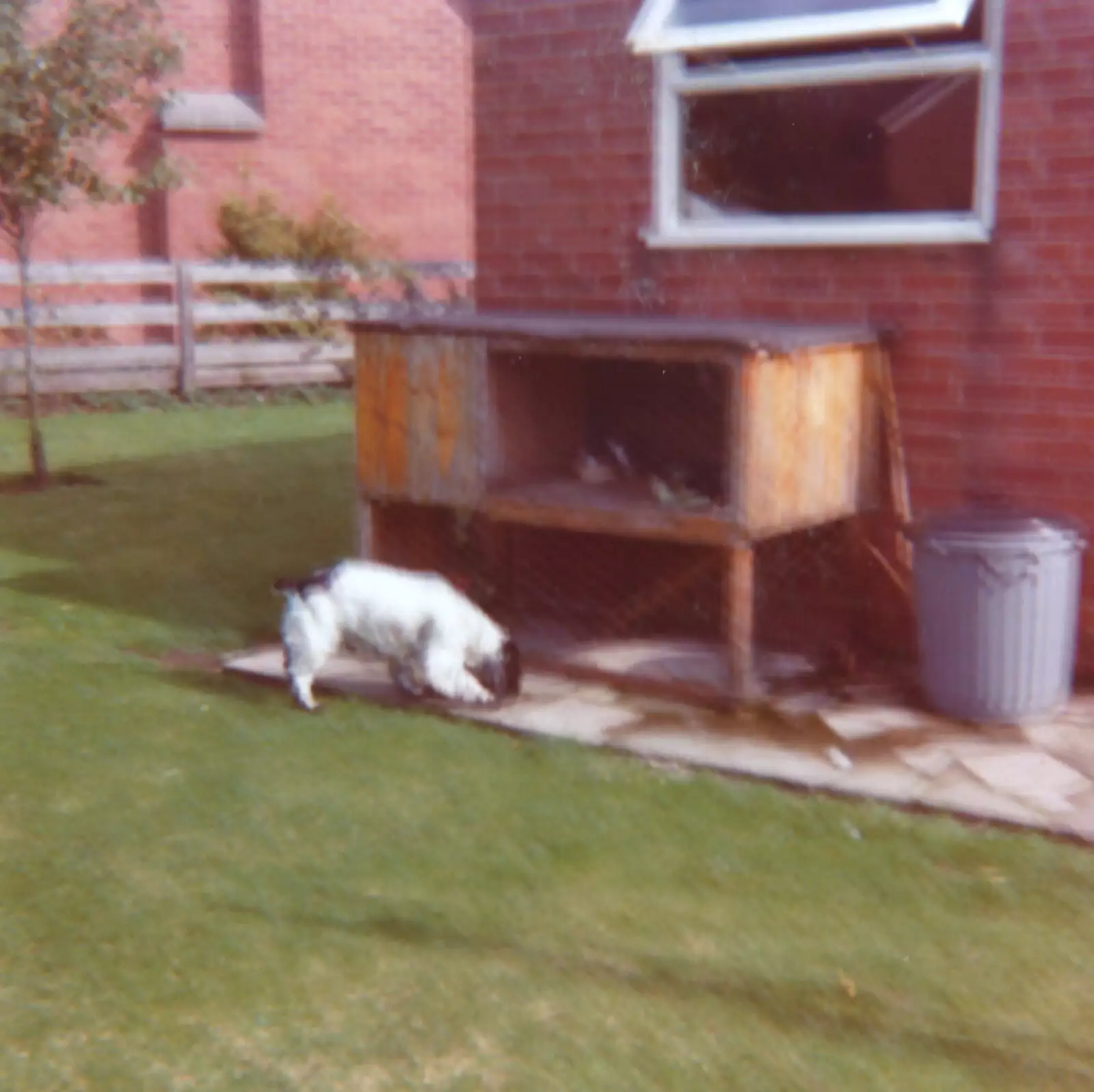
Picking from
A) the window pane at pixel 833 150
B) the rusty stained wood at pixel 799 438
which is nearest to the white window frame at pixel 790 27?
the window pane at pixel 833 150

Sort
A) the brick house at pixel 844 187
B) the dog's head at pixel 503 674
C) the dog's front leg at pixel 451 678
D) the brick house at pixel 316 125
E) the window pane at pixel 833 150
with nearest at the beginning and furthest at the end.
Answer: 1. the dog's front leg at pixel 451 678
2. the dog's head at pixel 503 674
3. the brick house at pixel 844 187
4. the window pane at pixel 833 150
5. the brick house at pixel 316 125

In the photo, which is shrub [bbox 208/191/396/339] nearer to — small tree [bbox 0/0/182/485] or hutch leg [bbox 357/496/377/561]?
small tree [bbox 0/0/182/485]

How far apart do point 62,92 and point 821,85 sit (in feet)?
19.2

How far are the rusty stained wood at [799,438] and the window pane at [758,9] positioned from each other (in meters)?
1.41

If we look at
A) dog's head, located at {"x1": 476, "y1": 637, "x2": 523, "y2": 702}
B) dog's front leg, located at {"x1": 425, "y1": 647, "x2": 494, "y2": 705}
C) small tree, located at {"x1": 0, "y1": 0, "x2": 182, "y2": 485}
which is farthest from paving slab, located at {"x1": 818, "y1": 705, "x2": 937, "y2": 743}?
small tree, located at {"x1": 0, "y1": 0, "x2": 182, "y2": 485}

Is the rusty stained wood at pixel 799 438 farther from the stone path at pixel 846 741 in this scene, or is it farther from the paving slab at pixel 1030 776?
the paving slab at pixel 1030 776

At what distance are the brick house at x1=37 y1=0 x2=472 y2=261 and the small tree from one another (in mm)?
6901

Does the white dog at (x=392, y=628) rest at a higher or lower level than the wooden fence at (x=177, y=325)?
lower

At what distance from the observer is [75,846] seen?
182 inches

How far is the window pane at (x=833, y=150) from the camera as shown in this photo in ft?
24.1

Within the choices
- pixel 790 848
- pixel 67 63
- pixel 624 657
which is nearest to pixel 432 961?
pixel 790 848

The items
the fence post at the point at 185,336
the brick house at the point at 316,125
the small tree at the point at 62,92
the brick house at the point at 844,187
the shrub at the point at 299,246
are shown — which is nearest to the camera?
the brick house at the point at 844,187

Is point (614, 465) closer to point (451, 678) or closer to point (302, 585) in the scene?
point (451, 678)

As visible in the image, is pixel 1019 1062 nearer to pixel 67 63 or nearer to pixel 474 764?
pixel 474 764
